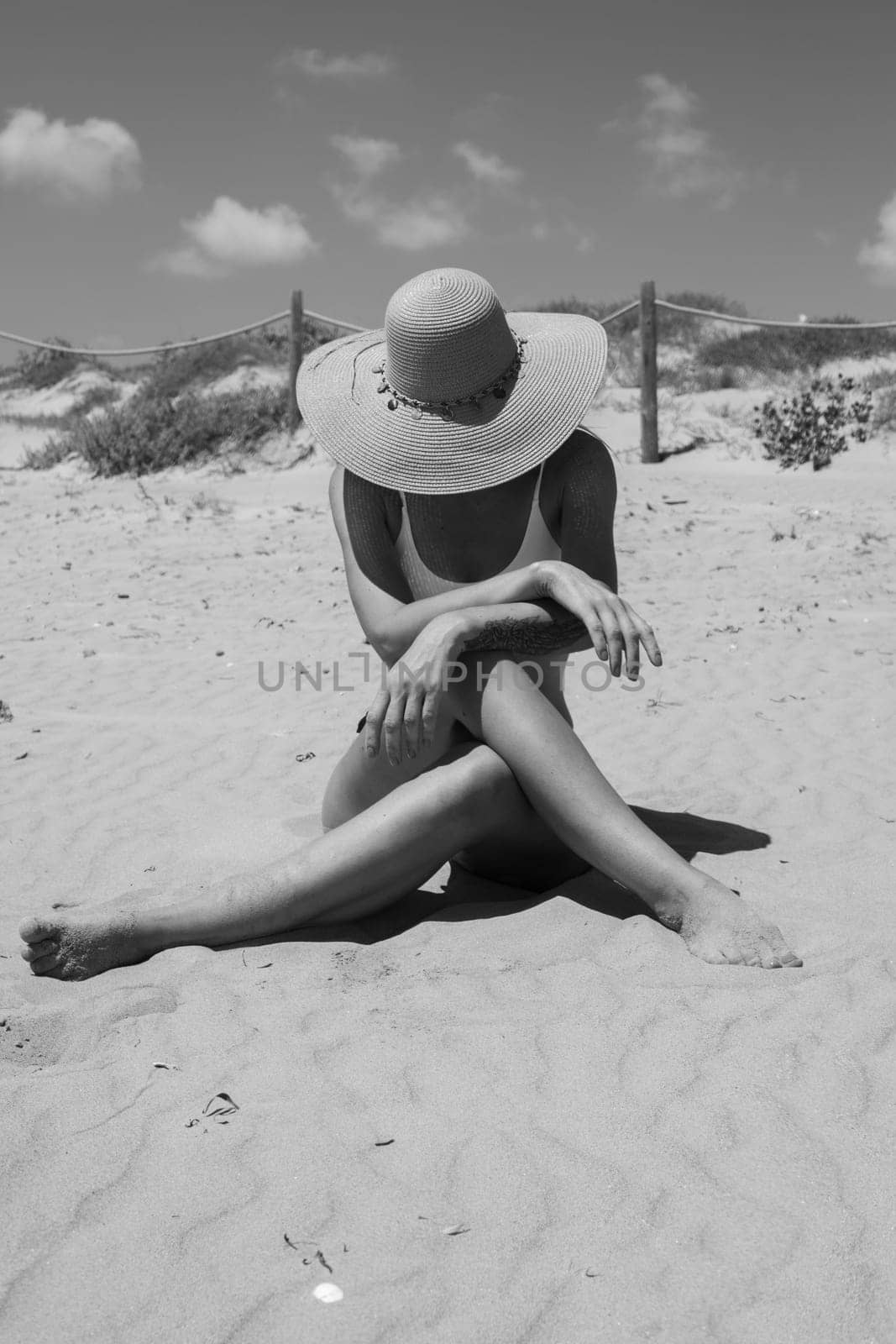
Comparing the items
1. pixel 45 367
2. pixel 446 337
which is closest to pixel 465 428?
pixel 446 337

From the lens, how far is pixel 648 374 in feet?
34.5

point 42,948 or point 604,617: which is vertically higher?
point 604,617

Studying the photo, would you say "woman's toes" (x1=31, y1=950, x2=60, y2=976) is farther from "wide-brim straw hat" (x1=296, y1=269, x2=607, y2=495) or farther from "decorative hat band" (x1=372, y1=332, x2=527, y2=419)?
"decorative hat band" (x1=372, y1=332, x2=527, y2=419)

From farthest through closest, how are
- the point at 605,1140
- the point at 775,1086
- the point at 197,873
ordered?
1. the point at 197,873
2. the point at 775,1086
3. the point at 605,1140

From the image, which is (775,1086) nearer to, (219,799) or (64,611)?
(219,799)

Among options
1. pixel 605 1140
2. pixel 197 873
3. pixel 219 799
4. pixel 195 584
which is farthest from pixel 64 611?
pixel 605 1140

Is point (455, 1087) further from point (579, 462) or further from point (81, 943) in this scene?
point (579, 462)

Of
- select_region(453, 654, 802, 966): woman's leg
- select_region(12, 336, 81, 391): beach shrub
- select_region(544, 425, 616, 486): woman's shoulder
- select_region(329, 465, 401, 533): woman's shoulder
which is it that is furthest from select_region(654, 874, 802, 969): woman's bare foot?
select_region(12, 336, 81, 391): beach shrub

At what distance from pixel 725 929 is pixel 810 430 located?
9.40m

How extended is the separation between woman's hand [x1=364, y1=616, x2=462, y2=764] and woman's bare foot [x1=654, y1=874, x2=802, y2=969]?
61 cm

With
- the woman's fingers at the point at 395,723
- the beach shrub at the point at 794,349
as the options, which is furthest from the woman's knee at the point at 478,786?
the beach shrub at the point at 794,349

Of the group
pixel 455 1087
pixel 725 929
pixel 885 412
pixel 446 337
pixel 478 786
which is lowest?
pixel 455 1087

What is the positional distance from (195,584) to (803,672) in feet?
13.2

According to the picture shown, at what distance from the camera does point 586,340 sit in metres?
2.65
